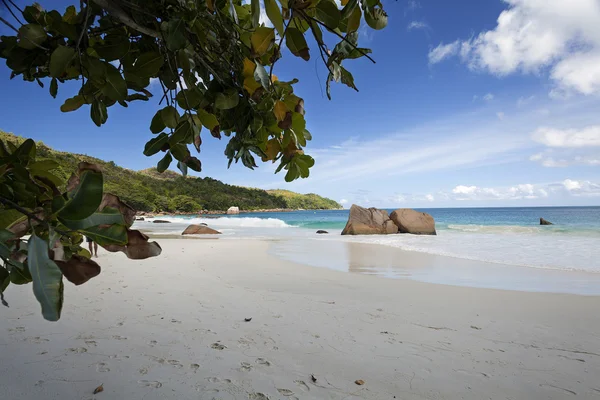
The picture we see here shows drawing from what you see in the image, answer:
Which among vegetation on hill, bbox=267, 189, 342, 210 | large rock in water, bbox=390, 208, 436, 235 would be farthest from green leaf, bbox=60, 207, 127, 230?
vegetation on hill, bbox=267, 189, 342, 210

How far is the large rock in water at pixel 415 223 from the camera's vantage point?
15.7 metres

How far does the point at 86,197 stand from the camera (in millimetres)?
614

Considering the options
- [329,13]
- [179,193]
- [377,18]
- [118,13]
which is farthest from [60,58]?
[179,193]

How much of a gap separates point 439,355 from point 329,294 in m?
1.77

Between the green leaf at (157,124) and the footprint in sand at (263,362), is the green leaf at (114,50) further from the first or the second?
the footprint in sand at (263,362)

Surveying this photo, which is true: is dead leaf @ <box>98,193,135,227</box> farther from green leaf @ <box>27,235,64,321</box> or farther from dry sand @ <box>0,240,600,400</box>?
dry sand @ <box>0,240,600,400</box>

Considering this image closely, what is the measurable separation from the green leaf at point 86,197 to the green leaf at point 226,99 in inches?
21.1

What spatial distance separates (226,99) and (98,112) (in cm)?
56

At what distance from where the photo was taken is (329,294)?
3967 millimetres

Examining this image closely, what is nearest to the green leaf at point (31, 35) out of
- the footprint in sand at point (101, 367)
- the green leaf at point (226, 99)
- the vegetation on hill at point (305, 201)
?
the green leaf at point (226, 99)

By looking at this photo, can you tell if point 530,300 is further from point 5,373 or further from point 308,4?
point 5,373

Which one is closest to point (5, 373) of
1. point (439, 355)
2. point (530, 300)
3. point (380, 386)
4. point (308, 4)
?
point (380, 386)

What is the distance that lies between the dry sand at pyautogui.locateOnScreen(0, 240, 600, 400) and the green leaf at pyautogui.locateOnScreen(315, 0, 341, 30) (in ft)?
5.50

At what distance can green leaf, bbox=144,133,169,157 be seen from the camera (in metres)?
1.07
